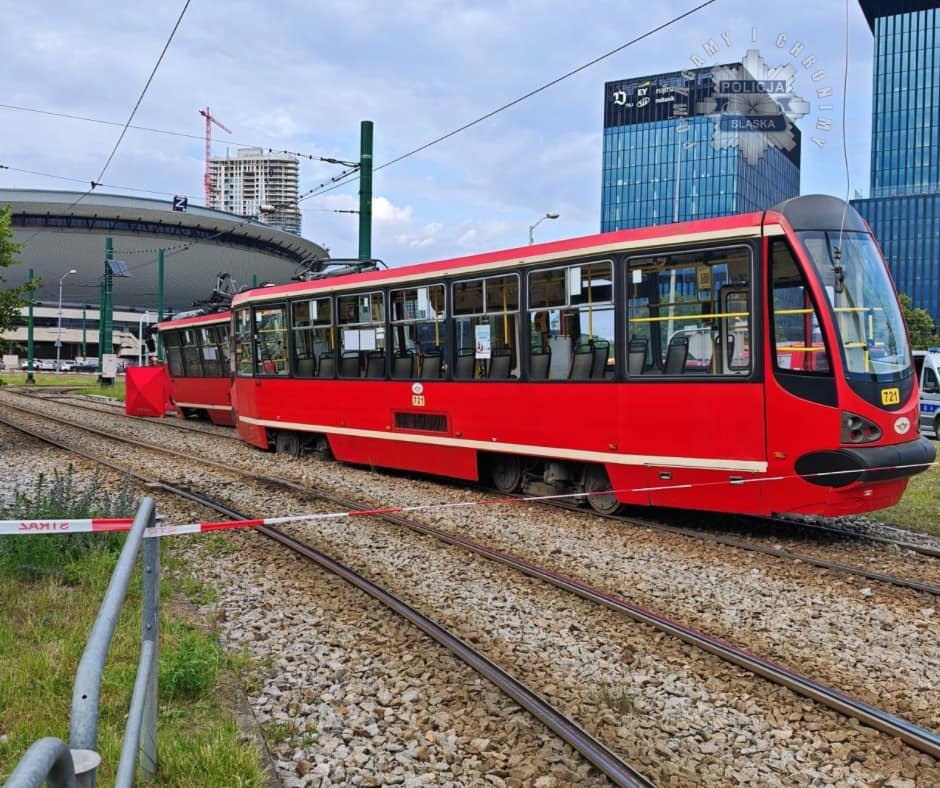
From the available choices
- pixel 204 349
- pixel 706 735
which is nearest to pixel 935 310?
pixel 204 349

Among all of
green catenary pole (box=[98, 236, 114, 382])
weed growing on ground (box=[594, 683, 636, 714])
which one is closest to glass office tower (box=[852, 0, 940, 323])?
green catenary pole (box=[98, 236, 114, 382])

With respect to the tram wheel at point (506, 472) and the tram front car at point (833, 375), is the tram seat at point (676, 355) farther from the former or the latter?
the tram wheel at point (506, 472)

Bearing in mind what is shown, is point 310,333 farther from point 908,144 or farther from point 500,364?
point 908,144

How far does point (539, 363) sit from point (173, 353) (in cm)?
1664

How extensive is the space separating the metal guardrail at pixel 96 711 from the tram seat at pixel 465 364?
733cm

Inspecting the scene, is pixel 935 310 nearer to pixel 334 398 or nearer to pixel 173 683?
pixel 334 398

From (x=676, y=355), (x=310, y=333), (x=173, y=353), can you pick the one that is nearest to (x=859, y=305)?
(x=676, y=355)

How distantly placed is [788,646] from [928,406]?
2074 centimetres

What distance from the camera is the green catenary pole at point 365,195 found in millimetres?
18250

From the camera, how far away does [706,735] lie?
162 inches

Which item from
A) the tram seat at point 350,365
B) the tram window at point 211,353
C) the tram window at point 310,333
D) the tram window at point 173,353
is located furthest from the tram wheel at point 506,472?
the tram window at point 173,353

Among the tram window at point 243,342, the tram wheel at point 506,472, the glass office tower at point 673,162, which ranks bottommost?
the tram wheel at point 506,472

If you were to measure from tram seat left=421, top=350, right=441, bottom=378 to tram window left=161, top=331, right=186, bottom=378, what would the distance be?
13.9 meters

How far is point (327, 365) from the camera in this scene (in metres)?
12.9
